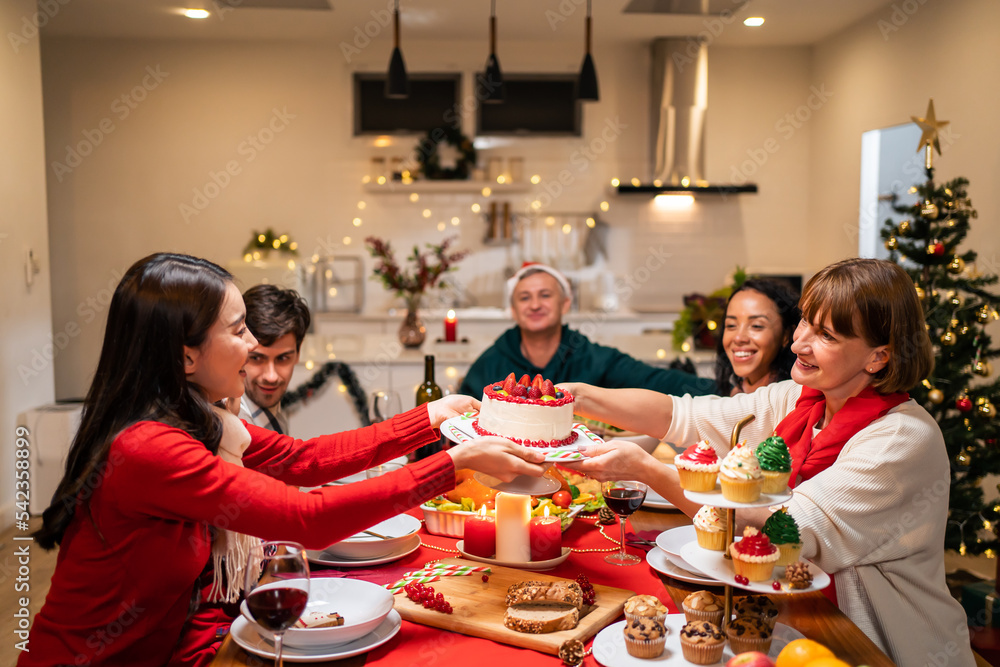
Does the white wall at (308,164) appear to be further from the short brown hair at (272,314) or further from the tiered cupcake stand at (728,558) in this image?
the tiered cupcake stand at (728,558)

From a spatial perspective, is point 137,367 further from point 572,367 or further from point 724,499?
point 572,367

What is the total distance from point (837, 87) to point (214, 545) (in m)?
6.10

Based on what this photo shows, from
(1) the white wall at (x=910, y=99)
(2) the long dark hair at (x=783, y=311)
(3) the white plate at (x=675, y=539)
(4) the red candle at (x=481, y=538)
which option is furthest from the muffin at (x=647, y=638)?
(1) the white wall at (x=910, y=99)

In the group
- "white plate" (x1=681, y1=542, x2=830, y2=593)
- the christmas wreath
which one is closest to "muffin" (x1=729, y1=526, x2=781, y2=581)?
"white plate" (x1=681, y1=542, x2=830, y2=593)

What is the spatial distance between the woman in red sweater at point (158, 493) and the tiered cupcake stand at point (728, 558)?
14.0 inches

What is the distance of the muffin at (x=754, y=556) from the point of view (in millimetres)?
1170

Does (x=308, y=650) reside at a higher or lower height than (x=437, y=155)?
lower

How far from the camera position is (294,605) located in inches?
43.0

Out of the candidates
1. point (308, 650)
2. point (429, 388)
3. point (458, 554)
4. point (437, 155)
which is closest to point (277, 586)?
point (308, 650)

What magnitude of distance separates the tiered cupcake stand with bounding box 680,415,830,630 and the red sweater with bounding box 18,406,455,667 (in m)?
0.47

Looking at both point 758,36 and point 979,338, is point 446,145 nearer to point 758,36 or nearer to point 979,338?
point 758,36

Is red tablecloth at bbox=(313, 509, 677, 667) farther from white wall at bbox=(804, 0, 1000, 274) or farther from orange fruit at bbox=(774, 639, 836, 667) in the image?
white wall at bbox=(804, 0, 1000, 274)

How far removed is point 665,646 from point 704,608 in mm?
96

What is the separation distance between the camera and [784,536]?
122 centimetres
